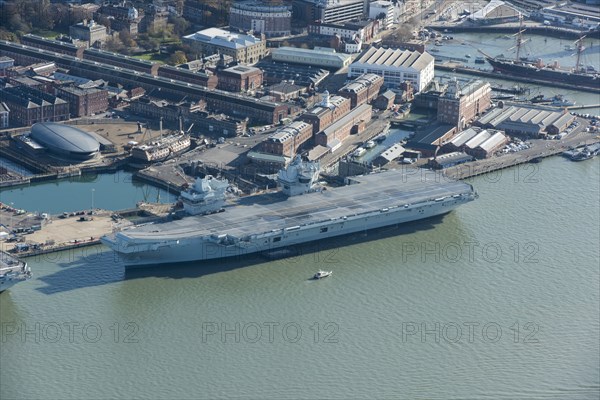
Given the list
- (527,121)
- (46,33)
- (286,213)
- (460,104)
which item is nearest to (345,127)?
(460,104)

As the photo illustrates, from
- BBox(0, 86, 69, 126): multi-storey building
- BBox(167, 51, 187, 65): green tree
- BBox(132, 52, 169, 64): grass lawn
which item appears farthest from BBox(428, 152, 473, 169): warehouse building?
BBox(132, 52, 169, 64): grass lawn

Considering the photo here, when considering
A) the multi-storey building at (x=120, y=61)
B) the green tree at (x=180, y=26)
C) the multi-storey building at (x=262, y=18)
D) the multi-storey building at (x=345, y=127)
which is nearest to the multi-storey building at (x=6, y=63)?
the multi-storey building at (x=120, y=61)

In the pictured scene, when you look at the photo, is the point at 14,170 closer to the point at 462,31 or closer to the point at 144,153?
the point at 144,153

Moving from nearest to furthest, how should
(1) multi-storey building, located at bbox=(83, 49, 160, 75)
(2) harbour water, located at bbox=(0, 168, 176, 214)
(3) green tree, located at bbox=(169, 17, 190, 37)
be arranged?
(2) harbour water, located at bbox=(0, 168, 176, 214) < (1) multi-storey building, located at bbox=(83, 49, 160, 75) < (3) green tree, located at bbox=(169, 17, 190, 37)

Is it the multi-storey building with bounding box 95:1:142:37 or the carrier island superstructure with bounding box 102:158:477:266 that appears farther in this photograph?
the multi-storey building with bounding box 95:1:142:37

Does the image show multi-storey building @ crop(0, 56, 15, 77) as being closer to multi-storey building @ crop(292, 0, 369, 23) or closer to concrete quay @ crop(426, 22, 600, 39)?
multi-storey building @ crop(292, 0, 369, 23)

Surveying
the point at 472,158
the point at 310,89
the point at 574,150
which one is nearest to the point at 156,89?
the point at 310,89

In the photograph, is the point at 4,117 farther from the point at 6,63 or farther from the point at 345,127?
the point at 345,127

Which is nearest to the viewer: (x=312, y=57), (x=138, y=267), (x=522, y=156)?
(x=138, y=267)
